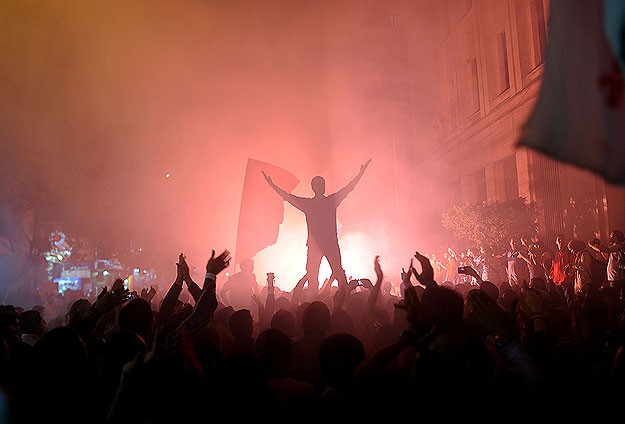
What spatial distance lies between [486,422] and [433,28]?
31627 mm

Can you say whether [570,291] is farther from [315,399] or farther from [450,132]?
[450,132]

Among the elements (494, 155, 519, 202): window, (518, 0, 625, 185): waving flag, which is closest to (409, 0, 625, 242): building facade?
(494, 155, 519, 202): window

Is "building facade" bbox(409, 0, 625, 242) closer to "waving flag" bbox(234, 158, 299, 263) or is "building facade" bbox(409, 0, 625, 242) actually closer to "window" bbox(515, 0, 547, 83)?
"window" bbox(515, 0, 547, 83)

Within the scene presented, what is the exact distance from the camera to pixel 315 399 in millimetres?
2535

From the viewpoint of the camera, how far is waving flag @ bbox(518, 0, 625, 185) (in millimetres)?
2236

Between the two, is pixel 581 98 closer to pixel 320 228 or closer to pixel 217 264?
pixel 217 264

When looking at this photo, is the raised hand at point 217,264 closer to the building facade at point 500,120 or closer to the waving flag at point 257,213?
the waving flag at point 257,213

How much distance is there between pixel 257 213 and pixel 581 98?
815 cm

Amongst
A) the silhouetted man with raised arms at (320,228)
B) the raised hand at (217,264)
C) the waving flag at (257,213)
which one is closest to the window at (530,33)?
the waving flag at (257,213)

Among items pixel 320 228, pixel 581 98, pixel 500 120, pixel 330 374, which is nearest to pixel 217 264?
pixel 330 374

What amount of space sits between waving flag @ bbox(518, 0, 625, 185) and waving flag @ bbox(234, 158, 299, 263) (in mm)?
7976

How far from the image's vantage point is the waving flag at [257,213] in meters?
10.2

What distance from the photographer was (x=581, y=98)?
2.39 metres

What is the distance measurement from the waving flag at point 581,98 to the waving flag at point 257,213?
7.98 m
